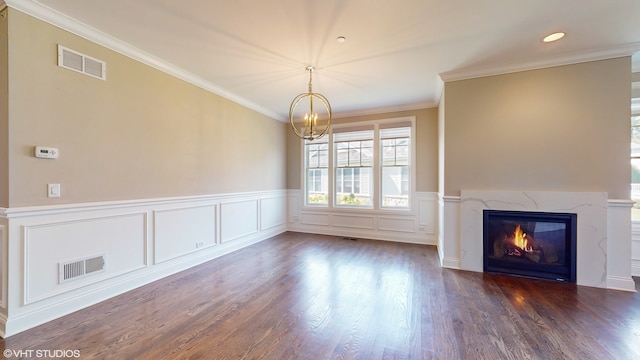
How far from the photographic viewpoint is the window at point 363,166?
5.29 meters

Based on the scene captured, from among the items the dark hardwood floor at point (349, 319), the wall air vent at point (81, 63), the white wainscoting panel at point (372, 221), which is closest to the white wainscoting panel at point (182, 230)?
the dark hardwood floor at point (349, 319)

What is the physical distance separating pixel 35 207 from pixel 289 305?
2.49 m

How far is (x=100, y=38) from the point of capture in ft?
8.60

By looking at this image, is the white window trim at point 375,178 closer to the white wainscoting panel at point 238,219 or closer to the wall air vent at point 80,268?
the white wainscoting panel at point 238,219

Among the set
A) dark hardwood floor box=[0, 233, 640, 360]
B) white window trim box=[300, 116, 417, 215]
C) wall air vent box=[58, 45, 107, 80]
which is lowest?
dark hardwood floor box=[0, 233, 640, 360]

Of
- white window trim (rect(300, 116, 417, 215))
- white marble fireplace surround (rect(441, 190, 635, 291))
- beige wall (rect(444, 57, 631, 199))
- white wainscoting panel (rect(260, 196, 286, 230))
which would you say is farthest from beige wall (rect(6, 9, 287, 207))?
white marble fireplace surround (rect(441, 190, 635, 291))

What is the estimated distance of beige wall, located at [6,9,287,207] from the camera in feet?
7.12

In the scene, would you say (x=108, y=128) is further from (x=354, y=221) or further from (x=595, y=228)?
(x=595, y=228)

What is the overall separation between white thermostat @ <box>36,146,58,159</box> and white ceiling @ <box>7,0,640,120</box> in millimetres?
1187

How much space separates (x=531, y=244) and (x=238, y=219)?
15.0ft

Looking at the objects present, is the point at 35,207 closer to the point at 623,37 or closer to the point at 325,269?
the point at 325,269

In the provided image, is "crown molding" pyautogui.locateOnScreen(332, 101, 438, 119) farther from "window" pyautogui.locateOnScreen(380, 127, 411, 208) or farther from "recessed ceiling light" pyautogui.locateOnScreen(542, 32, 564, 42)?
"recessed ceiling light" pyautogui.locateOnScreen(542, 32, 564, 42)

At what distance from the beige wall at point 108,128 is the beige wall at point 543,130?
12.3 ft

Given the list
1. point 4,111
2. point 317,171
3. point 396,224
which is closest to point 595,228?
point 396,224
